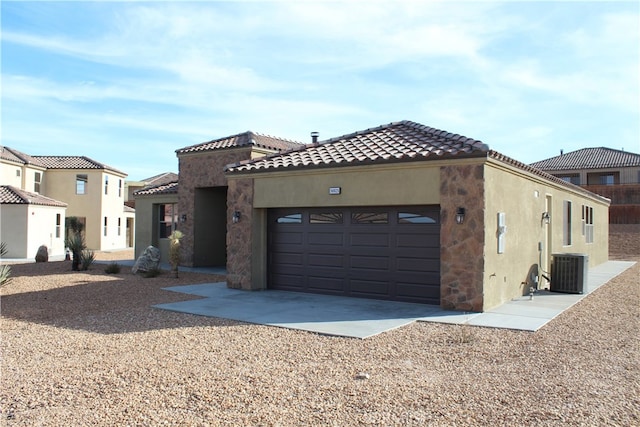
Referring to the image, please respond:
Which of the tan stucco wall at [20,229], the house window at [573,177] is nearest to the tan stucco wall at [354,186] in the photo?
the tan stucco wall at [20,229]

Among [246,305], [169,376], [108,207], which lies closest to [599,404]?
[169,376]

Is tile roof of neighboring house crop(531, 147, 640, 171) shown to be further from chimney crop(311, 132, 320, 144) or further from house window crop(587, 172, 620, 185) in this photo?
chimney crop(311, 132, 320, 144)

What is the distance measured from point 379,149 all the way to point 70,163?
96.9 feet

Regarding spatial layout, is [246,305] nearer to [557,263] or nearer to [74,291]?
[74,291]

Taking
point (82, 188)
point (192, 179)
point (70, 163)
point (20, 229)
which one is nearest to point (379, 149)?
point (192, 179)

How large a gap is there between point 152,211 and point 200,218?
3.40m

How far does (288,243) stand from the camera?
540 inches

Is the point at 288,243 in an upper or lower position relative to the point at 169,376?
upper

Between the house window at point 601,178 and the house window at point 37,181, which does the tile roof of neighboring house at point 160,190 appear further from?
the house window at point 601,178

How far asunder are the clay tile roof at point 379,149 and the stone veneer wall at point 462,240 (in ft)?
1.67

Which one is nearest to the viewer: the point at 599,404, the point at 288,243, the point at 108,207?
the point at 599,404

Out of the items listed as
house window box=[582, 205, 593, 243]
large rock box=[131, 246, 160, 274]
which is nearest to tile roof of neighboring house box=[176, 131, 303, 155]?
large rock box=[131, 246, 160, 274]

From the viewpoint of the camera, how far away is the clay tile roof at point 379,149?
11109 millimetres

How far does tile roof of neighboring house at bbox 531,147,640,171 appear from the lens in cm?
4619
